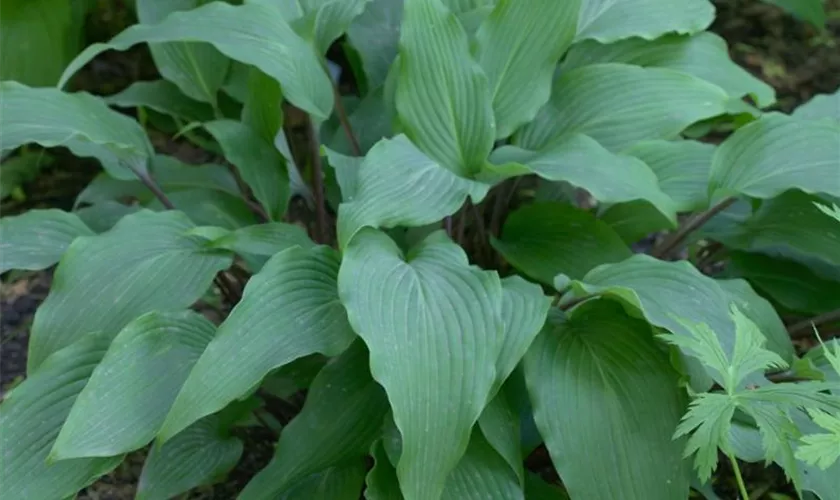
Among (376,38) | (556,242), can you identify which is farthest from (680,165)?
(376,38)

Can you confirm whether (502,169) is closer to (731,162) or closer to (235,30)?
(731,162)

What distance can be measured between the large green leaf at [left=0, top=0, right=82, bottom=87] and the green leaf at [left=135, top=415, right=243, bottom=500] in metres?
1.03

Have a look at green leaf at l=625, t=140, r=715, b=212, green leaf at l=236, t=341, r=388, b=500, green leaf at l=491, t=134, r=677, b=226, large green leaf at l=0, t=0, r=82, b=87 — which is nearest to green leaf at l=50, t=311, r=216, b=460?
green leaf at l=236, t=341, r=388, b=500

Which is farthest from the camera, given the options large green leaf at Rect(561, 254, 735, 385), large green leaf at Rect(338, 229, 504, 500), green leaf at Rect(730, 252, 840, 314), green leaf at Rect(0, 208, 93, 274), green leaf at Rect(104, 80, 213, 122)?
green leaf at Rect(104, 80, 213, 122)

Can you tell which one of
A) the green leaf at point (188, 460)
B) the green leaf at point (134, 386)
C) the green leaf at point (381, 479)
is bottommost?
the green leaf at point (188, 460)

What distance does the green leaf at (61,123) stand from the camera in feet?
4.51

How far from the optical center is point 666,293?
3.98ft

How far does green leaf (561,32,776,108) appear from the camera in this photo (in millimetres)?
1599

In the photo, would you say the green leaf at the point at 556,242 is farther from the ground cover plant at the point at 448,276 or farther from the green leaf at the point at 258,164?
the green leaf at the point at 258,164

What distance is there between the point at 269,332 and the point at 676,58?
0.92 m

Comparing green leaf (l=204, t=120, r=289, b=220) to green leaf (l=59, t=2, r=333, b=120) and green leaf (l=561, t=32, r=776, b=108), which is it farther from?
green leaf (l=561, t=32, r=776, b=108)

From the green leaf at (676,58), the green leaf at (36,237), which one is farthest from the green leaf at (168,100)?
the green leaf at (676,58)

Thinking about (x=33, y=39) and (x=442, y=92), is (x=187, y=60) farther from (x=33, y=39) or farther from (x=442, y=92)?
(x=442, y=92)

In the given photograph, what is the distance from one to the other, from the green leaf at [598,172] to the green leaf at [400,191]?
3.4 inches
